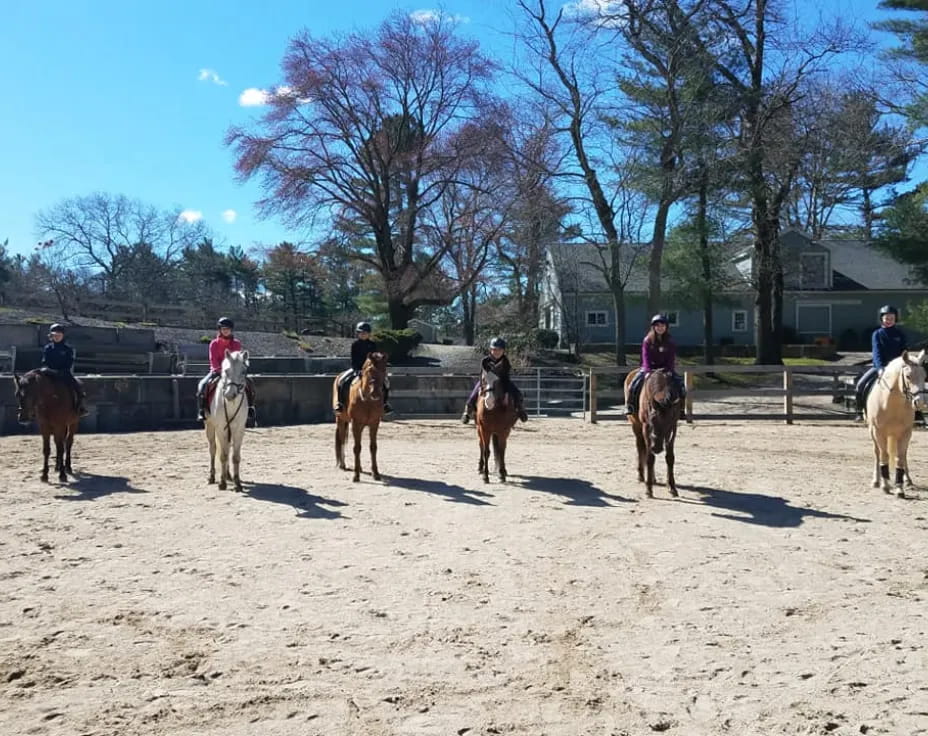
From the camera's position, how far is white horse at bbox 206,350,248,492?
33.7 feet

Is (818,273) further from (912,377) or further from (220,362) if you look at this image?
(220,362)

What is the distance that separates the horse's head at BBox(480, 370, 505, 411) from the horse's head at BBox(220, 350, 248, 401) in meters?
3.14

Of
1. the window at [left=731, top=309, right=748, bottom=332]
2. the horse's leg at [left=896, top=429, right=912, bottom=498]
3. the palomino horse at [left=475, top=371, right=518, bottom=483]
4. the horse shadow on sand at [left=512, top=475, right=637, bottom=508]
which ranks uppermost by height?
the window at [left=731, top=309, right=748, bottom=332]

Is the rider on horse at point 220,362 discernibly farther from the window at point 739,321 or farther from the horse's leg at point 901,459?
the window at point 739,321

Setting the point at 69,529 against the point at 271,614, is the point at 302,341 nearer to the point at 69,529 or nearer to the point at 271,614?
the point at 69,529

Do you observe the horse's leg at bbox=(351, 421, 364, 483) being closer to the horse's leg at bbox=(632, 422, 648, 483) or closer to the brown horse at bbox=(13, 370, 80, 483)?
the horse's leg at bbox=(632, 422, 648, 483)

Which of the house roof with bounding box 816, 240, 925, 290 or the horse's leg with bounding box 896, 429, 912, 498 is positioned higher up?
the house roof with bounding box 816, 240, 925, 290

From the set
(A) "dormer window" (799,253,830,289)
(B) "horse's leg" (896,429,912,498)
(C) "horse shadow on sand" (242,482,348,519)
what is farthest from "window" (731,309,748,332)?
(C) "horse shadow on sand" (242,482,348,519)

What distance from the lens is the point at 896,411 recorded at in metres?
9.85

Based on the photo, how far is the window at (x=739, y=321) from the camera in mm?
43406

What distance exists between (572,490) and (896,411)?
160 inches

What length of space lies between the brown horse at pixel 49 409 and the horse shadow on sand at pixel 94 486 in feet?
0.77

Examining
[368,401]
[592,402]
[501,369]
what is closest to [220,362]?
[368,401]

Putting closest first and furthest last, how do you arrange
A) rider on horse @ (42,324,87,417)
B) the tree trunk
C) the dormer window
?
rider on horse @ (42,324,87,417) < the tree trunk < the dormer window
